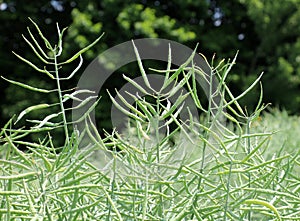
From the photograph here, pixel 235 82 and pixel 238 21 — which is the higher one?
pixel 238 21

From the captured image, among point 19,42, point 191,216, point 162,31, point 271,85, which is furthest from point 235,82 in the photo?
point 191,216

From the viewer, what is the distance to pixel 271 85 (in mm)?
7234

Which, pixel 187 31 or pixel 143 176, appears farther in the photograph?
pixel 187 31

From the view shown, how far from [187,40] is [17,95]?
2344 mm

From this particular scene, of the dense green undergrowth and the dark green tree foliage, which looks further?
the dark green tree foliage

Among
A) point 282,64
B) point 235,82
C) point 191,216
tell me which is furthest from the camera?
point 235,82

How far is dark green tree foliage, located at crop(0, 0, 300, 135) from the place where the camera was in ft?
22.8

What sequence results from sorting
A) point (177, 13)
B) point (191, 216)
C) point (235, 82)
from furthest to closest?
point (177, 13) → point (235, 82) → point (191, 216)

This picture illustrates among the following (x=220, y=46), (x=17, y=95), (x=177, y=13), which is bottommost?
(x=17, y=95)

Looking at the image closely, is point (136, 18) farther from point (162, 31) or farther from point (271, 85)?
point (271, 85)

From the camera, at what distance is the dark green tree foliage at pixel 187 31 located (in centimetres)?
696

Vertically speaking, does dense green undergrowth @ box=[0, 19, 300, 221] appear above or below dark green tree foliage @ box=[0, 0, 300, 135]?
below

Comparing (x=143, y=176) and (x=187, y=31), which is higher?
(x=187, y=31)

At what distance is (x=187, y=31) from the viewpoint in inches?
286
